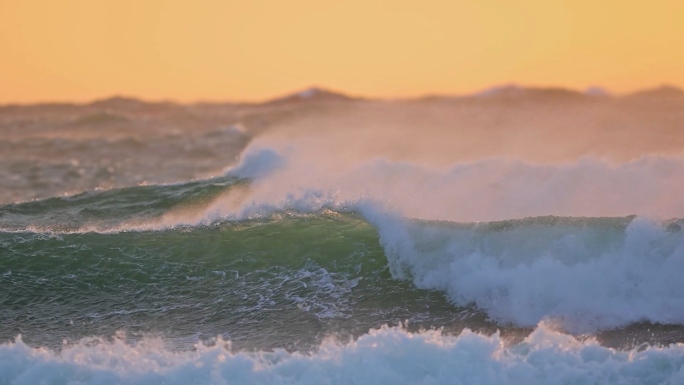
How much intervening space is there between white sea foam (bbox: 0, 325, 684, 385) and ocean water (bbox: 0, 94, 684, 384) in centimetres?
2

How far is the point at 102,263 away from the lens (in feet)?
41.8

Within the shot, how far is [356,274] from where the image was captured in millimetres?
11844

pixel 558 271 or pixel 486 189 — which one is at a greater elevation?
pixel 486 189

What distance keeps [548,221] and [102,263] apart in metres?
6.61

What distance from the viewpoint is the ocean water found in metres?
8.45

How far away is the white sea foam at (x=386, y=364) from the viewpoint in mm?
8094

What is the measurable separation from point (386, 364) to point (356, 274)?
3581 millimetres

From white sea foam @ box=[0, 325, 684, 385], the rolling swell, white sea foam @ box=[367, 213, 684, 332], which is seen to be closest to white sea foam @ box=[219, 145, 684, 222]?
the rolling swell

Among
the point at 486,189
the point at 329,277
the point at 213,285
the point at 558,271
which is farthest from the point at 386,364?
the point at 486,189

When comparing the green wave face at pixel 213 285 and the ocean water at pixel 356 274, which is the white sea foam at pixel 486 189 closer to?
the ocean water at pixel 356 274

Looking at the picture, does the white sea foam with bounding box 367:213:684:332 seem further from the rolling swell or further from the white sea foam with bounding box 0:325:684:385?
the white sea foam with bounding box 0:325:684:385

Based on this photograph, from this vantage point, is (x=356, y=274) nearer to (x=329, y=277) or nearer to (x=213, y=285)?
(x=329, y=277)

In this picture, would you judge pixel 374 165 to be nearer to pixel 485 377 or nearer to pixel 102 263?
pixel 102 263

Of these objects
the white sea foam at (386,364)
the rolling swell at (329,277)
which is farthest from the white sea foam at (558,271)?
the white sea foam at (386,364)
